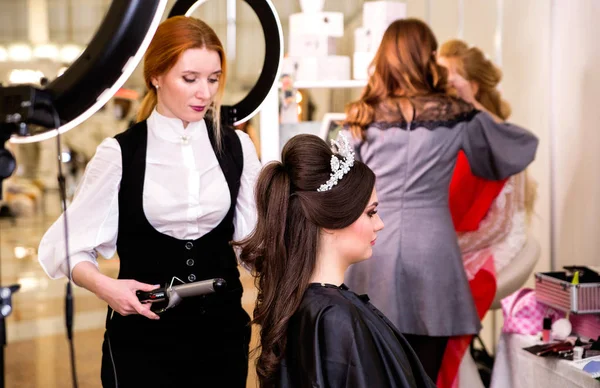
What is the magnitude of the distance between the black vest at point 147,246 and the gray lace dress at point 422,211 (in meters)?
0.90

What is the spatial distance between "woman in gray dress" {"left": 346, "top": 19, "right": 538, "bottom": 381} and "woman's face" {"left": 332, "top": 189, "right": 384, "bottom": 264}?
0.89 metres

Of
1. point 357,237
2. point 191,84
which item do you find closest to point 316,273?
point 357,237

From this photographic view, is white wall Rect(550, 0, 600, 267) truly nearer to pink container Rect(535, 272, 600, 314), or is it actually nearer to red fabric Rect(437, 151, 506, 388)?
red fabric Rect(437, 151, 506, 388)

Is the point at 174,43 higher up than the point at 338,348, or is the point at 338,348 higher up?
the point at 174,43

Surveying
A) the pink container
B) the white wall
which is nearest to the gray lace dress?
the pink container

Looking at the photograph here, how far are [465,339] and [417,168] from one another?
0.64 meters

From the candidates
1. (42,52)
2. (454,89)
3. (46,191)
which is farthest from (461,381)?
(46,191)

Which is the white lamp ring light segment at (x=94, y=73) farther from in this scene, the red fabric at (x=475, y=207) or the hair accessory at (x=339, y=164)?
the red fabric at (x=475, y=207)

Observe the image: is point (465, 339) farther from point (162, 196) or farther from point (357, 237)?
point (162, 196)

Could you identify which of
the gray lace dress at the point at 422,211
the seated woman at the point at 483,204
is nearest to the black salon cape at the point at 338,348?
the gray lace dress at the point at 422,211

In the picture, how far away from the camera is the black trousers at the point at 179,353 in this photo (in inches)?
69.0

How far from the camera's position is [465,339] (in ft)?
8.96

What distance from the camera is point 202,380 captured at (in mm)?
1803

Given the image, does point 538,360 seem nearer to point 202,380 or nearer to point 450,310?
point 450,310
